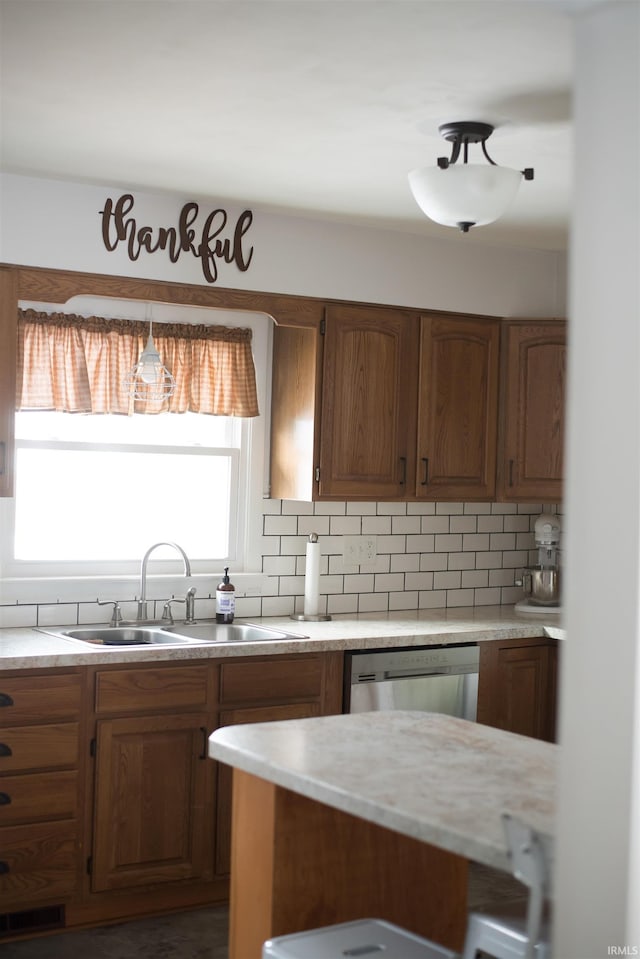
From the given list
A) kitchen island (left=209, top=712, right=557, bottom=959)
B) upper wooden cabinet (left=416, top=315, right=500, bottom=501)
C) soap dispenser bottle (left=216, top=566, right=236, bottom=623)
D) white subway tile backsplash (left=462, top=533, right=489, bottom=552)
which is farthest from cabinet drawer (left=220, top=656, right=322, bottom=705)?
white subway tile backsplash (left=462, top=533, right=489, bottom=552)

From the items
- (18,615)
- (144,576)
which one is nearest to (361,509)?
(144,576)

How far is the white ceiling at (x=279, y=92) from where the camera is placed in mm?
2641

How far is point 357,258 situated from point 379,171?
0.88 m

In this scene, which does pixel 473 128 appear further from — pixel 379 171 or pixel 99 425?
pixel 99 425

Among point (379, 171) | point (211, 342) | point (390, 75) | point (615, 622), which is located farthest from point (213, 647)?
point (615, 622)

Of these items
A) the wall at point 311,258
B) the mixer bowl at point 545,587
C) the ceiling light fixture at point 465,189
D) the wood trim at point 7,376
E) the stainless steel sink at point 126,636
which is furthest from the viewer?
the mixer bowl at point 545,587

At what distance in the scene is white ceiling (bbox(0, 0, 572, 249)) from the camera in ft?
8.66

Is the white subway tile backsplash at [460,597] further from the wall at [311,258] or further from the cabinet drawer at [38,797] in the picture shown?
the cabinet drawer at [38,797]

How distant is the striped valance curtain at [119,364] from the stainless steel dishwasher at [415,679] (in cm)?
121

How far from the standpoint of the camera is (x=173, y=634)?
4.40 m

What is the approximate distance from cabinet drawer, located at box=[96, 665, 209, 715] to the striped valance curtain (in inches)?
44.6

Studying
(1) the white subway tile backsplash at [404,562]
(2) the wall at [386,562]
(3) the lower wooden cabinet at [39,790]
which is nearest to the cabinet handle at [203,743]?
(3) the lower wooden cabinet at [39,790]

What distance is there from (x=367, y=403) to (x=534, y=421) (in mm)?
848

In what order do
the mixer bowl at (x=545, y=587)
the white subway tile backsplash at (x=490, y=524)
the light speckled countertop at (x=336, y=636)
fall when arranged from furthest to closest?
the white subway tile backsplash at (x=490, y=524) → the mixer bowl at (x=545, y=587) → the light speckled countertop at (x=336, y=636)
